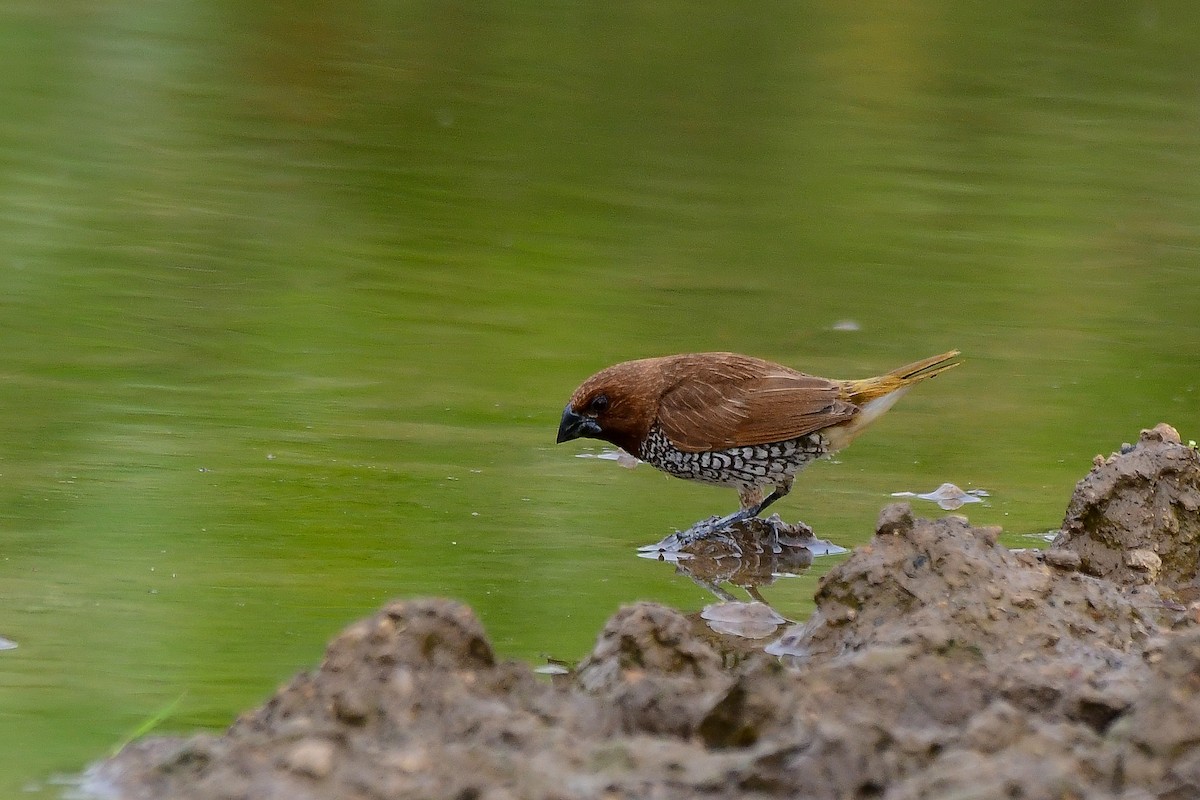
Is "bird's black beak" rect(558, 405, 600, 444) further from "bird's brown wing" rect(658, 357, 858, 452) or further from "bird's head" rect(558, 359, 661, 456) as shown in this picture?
"bird's brown wing" rect(658, 357, 858, 452)

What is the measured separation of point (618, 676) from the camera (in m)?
3.70

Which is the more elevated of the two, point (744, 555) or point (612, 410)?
point (612, 410)

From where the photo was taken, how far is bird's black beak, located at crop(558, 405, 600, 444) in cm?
601

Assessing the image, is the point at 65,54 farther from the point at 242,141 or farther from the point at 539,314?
the point at 539,314

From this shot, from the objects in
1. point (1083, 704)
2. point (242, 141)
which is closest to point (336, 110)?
point (242, 141)

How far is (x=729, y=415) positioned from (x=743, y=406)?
66 mm

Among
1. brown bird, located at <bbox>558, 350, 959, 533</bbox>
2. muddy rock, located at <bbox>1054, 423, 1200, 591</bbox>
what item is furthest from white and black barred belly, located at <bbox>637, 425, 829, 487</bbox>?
muddy rock, located at <bbox>1054, 423, 1200, 591</bbox>

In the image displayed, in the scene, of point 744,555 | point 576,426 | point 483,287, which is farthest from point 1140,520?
point 483,287

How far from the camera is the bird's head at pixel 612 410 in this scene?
598 cm

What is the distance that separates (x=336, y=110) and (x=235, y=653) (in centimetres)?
836

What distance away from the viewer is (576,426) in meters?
6.04

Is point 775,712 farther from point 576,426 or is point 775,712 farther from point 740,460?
point 576,426

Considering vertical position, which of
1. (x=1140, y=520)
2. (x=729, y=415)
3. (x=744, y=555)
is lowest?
(x=744, y=555)

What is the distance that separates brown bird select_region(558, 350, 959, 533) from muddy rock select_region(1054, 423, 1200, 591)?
3.33 feet
